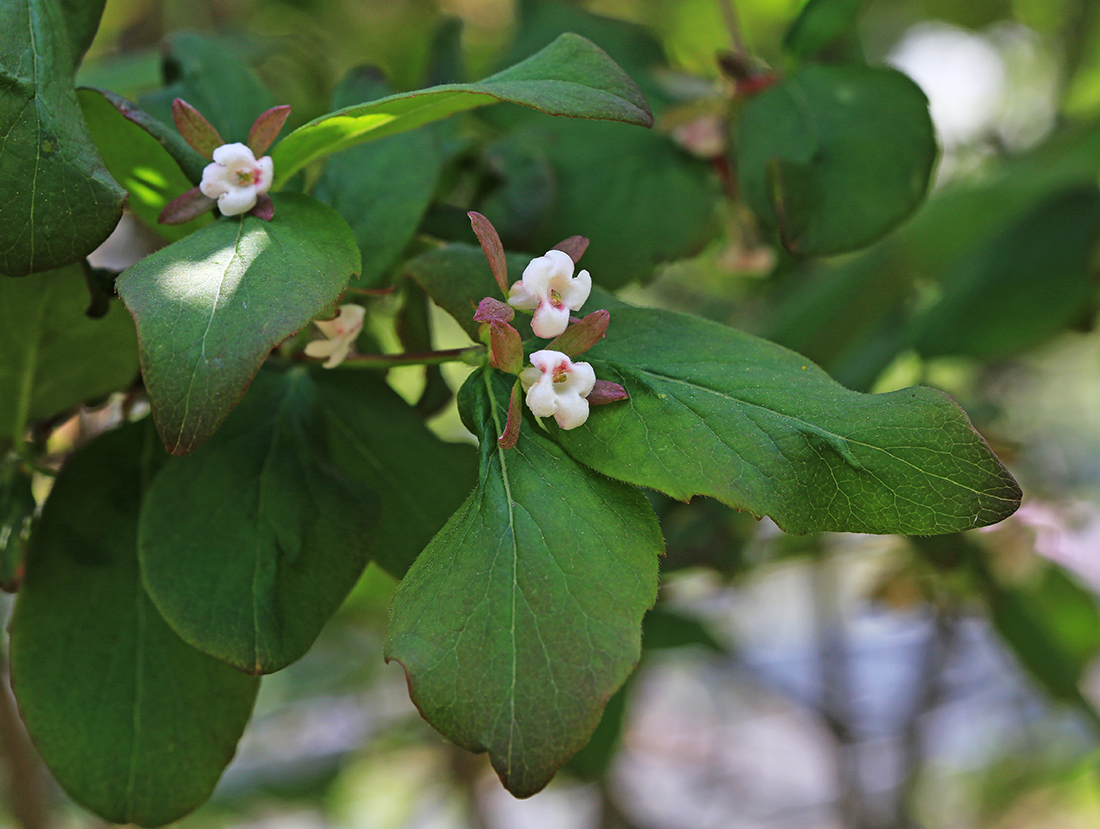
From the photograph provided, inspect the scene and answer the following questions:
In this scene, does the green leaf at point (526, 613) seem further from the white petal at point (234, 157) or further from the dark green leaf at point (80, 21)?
the dark green leaf at point (80, 21)

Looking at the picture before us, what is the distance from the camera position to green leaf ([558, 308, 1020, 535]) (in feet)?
1.14

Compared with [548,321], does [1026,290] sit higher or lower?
lower

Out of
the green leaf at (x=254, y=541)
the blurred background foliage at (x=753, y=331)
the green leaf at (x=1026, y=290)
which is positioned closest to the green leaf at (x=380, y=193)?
the blurred background foliage at (x=753, y=331)

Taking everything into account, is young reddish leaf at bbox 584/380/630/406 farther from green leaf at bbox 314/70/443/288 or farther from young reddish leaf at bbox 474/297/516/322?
green leaf at bbox 314/70/443/288

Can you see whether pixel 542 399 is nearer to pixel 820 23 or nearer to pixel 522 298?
pixel 522 298

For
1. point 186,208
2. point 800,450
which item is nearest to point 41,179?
point 186,208

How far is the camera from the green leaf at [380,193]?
1.58 ft

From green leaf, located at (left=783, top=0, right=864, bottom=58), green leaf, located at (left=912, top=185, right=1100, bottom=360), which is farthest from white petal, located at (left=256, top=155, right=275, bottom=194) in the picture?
green leaf, located at (left=912, top=185, right=1100, bottom=360)

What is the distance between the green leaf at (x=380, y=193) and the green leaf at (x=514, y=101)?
7 centimetres

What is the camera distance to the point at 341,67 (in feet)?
4.31

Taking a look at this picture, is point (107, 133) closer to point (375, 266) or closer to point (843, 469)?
point (375, 266)

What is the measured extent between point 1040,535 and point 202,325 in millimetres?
820

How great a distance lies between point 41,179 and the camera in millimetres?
358

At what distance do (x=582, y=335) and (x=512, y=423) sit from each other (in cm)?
5
